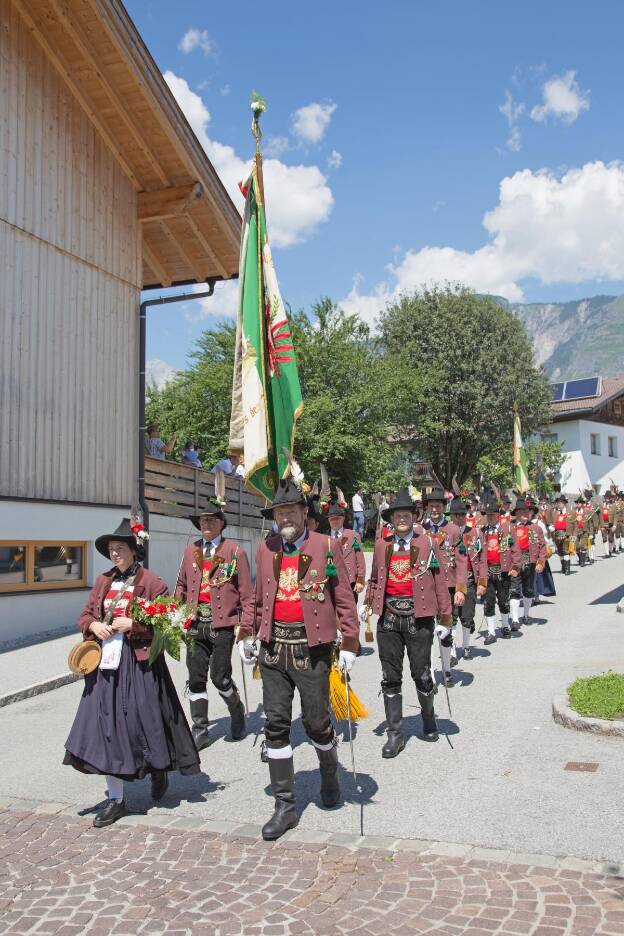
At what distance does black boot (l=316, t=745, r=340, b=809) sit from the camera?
5.76 m

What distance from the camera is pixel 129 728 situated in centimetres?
574

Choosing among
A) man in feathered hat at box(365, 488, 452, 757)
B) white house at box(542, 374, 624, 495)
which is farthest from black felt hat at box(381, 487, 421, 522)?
white house at box(542, 374, 624, 495)

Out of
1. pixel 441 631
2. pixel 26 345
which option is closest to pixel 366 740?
pixel 441 631

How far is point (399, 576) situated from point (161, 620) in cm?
244

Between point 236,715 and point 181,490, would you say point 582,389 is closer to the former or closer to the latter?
point 181,490

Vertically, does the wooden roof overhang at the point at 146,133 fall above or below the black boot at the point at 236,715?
above

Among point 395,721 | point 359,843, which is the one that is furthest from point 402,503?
point 359,843

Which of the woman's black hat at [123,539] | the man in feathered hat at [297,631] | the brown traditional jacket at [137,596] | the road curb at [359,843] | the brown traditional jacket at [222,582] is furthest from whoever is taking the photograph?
the brown traditional jacket at [222,582]

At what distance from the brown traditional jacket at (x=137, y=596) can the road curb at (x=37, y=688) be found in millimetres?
4370

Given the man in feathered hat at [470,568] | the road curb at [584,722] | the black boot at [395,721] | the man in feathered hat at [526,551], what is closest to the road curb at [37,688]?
the black boot at [395,721]

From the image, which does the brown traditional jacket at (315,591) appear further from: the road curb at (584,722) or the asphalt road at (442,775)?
the road curb at (584,722)

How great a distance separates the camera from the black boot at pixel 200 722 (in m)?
7.39

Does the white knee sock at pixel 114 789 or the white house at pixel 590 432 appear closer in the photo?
the white knee sock at pixel 114 789

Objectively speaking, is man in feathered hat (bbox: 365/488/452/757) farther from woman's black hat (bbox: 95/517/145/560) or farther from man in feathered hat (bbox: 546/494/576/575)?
man in feathered hat (bbox: 546/494/576/575)
